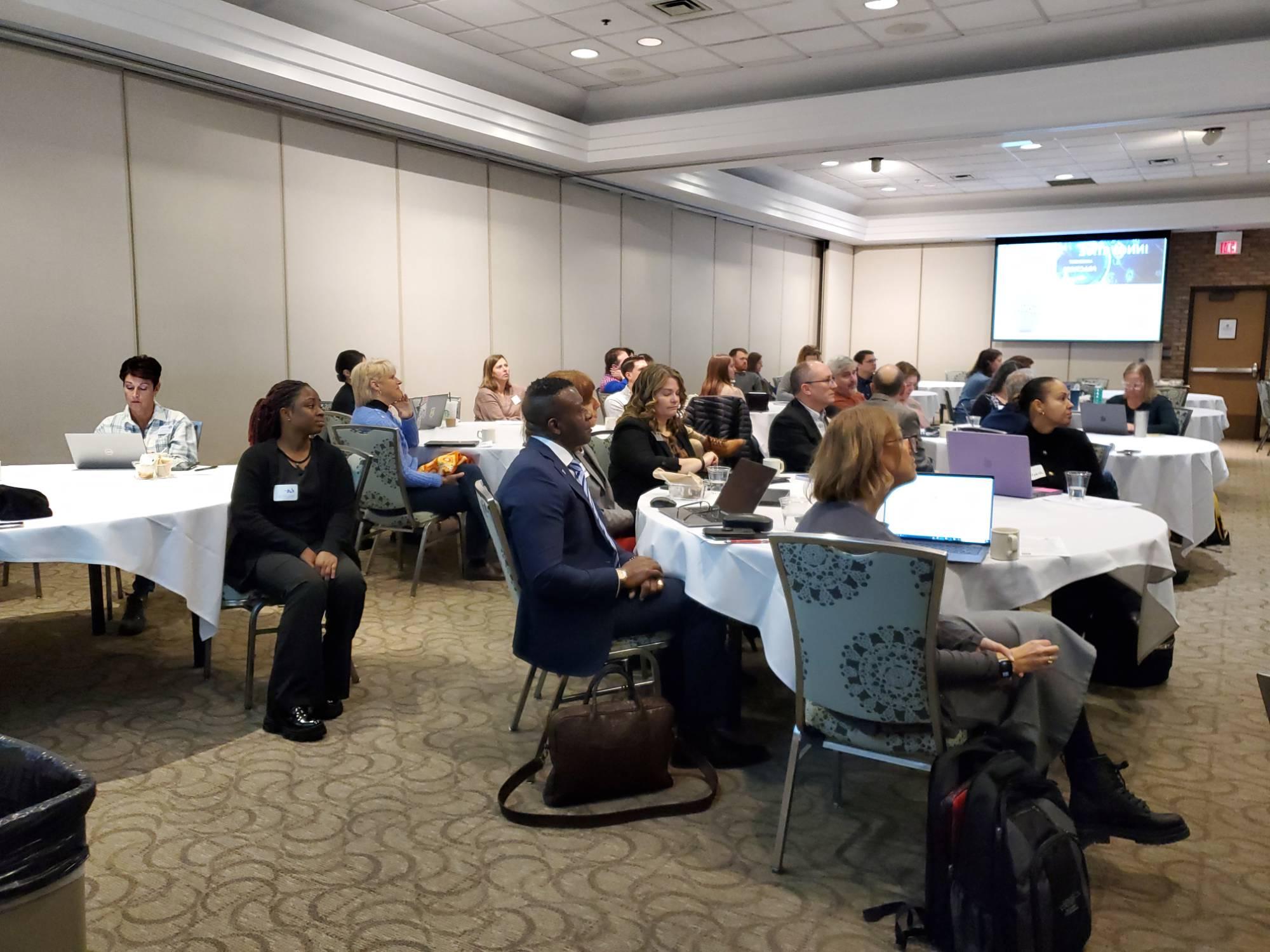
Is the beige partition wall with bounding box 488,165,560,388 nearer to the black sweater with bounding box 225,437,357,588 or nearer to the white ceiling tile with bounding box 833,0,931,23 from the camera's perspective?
the white ceiling tile with bounding box 833,0,931,23

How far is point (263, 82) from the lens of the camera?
6.86m

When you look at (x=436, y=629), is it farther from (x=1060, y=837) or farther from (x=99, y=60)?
(x=99, y=60)

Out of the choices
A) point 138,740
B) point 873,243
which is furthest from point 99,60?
point 873,243

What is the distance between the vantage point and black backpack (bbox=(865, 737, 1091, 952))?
2049mm

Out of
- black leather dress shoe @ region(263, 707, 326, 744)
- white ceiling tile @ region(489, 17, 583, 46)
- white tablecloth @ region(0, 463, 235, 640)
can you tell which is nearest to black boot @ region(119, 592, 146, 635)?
white tablecloth @ region(0, 463, 235, 640)

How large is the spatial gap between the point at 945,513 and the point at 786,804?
3.47 feet

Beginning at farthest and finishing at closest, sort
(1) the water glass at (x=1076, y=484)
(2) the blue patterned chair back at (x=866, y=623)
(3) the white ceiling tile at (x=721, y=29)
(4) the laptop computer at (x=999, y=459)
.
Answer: (3) the white ceiling tile at (x=721, y=29), (4) the laptop computer at (x=999, y=459), (1) the water glass at (x=1076, y=484), (2) the blue patterned chair back at (x=866, y=623)

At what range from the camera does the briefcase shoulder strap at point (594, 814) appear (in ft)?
9.59

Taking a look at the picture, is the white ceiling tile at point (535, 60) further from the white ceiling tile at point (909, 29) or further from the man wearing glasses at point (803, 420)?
the man wearing glasses at point (803, 420)

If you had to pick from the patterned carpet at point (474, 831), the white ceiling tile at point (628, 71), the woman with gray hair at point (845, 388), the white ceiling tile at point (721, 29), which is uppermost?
the white ceiling tile at point (628, 71)

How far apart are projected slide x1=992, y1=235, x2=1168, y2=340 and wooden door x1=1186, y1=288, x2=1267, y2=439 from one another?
969 mm

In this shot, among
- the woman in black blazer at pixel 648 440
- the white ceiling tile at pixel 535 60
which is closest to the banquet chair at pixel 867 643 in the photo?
the woman in black blazer at pixel 648 440

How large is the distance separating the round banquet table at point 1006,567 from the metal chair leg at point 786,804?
188 millimetres

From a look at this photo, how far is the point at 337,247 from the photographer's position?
26.5 ft
